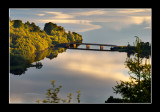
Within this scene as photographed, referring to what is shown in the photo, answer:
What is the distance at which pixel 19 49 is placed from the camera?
1508 inches

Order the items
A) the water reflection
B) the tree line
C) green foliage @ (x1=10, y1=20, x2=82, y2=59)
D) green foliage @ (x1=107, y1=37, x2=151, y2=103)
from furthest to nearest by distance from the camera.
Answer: green foliage @ (x1=10, y1=20, x2=82, y2=59) → the tree line → the water reflection → green foliage @ (x1=107, y1=37, x2=151, y2=103)

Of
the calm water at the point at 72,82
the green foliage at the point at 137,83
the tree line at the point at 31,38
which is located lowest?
the calm water at the point at 72,82

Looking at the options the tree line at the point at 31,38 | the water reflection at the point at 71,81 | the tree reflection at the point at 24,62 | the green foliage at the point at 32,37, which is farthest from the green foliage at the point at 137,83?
the green foliage at the point at 32,37

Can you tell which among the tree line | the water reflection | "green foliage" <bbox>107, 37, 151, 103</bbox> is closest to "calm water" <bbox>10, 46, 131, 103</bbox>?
the water reflection

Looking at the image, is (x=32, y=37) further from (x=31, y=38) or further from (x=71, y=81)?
(x=71, y=81)

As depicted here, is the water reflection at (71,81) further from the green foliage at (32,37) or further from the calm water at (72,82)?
the green foliage at (32,37)

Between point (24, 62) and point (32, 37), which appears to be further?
point (32, 37)

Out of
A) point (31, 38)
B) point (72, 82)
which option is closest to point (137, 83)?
point (72, 82)

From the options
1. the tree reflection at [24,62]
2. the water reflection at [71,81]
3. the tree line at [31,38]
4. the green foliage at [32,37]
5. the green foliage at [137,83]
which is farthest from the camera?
the green foliage at [32,37]

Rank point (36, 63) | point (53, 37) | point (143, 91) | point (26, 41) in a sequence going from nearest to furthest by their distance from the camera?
point (143, 91), point (36, 63), point (26, 41), point (53, 37)

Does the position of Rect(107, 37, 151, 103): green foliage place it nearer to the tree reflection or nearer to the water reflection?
the water reflection
